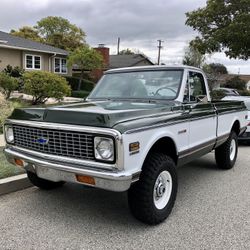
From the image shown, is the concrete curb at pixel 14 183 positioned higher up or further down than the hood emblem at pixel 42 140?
further down

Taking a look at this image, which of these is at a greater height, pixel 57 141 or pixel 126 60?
pixel 126 60

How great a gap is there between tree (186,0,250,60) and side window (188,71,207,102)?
16869 mm

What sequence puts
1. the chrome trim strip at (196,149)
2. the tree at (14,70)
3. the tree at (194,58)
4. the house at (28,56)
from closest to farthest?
the chrome trim strip at (196,149) < the tree at (14,70) < the house at (28,56) < the tree at (194,58)

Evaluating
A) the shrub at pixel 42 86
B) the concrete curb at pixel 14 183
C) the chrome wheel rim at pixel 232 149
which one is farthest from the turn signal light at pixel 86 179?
the shrub at pixel 42 86

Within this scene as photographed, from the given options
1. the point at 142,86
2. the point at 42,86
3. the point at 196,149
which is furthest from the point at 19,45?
the point at 196,149

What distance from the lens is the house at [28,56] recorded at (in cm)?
2728

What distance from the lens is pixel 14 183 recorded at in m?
5.36

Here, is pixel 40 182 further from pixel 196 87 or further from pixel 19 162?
pixel 196 87

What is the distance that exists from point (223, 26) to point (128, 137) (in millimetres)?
22169

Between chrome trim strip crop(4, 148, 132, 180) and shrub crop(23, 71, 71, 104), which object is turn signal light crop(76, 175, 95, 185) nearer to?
chrome trim strip crop(4, 148, 132, 180)

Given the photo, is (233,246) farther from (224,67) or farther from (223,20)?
(224,67)

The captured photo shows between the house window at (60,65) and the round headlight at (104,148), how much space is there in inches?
1211

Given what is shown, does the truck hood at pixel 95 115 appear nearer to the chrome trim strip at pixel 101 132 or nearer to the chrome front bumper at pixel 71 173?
the chrome trim strip at pixel 101 132

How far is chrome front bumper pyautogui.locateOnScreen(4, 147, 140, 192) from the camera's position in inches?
141
